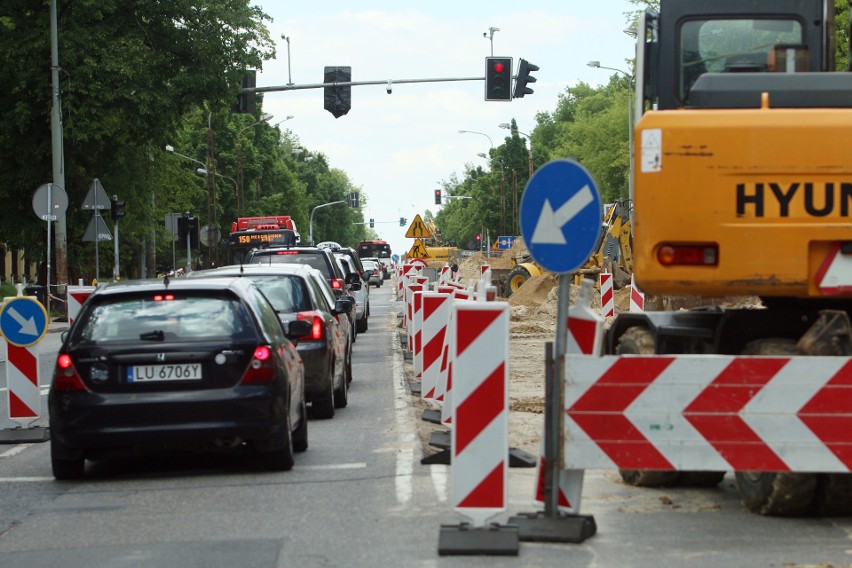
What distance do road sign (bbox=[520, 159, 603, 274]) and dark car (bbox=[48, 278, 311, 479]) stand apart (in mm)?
3142

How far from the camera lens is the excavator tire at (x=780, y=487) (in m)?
8.27

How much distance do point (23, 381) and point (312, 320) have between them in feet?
9.19

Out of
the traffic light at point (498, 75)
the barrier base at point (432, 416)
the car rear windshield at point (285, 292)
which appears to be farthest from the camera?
the traffic light at point (498, 75)

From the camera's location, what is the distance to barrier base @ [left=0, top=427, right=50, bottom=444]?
13.1 m

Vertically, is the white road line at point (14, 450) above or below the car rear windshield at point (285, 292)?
below

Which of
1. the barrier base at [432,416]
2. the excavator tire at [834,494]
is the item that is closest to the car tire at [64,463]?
the barrier base at [432,416]

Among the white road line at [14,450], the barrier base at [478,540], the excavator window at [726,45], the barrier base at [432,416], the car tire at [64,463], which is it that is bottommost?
the white road line at [14,450]

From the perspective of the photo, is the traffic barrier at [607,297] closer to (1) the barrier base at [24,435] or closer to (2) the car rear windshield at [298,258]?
(2) the car rear windshield at [298,258]

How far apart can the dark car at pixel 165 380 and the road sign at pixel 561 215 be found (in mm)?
3142

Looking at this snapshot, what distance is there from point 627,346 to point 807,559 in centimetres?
239

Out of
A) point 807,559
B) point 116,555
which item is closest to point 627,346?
point 807,559

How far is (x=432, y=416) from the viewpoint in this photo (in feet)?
46.1

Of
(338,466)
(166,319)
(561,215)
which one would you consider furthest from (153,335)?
(561,215)

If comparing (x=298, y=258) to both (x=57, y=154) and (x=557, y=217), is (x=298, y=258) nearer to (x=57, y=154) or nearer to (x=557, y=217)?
(x=57, y=154)
